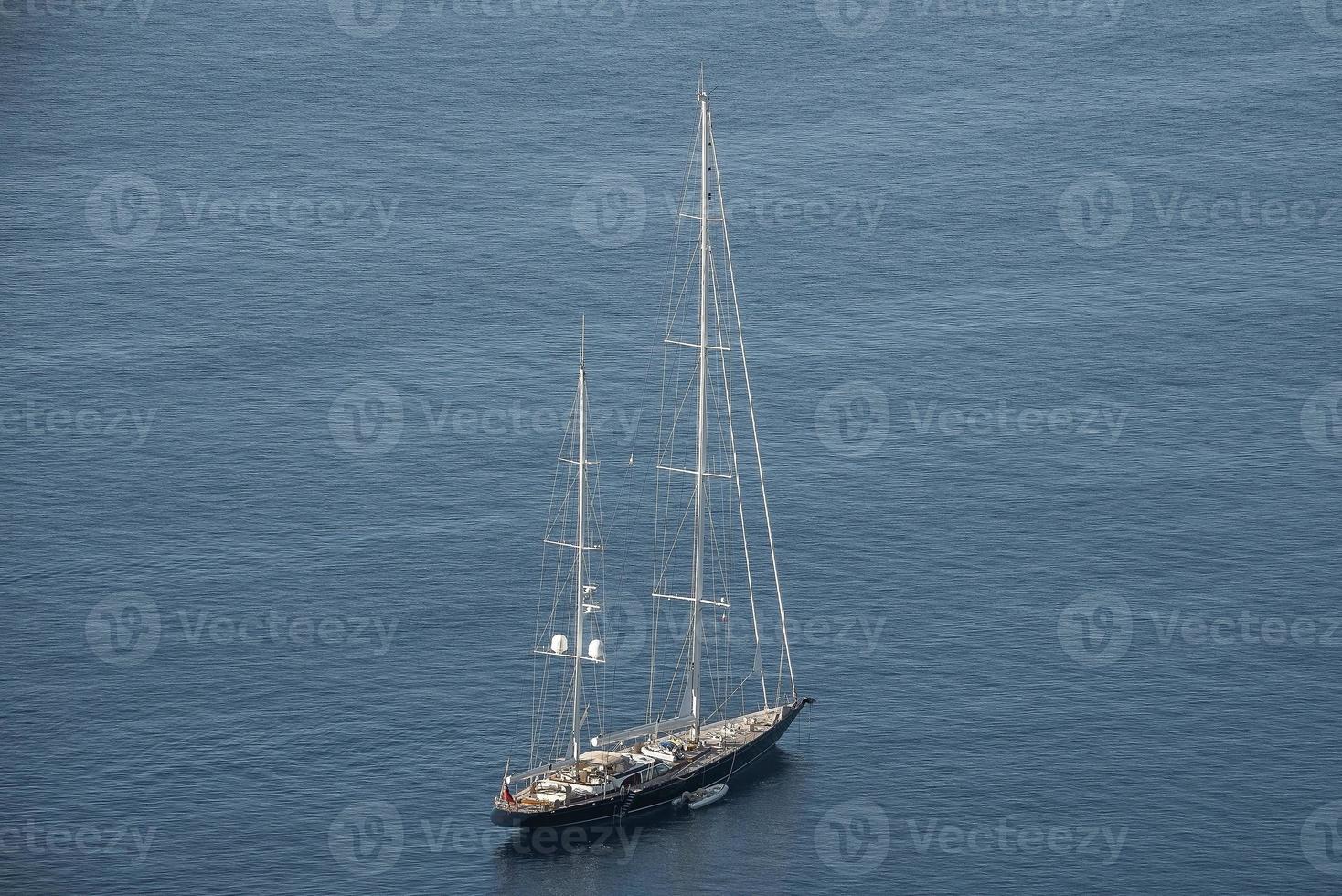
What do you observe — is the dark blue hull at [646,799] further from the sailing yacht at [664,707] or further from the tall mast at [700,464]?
the tall mast at [700,464]

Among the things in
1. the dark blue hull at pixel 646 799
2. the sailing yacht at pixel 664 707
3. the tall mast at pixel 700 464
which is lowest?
the dark blue hull at pixel 646 799

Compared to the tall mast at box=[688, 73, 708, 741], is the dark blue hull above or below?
below

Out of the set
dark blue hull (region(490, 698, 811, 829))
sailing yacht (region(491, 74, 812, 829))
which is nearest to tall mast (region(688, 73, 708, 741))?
sailing yacht (region(491, 74, 812, 829))

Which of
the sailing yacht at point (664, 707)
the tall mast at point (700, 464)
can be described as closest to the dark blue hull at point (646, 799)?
the sailing yacht at point (664, 707)

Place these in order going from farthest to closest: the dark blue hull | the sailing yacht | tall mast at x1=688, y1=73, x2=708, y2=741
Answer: tall mast at x1=688, y1=73, x2=708, y2=741 < the sailing yacht < the dark blue hull

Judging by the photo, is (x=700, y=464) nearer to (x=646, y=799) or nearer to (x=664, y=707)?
(x=664, y=707)

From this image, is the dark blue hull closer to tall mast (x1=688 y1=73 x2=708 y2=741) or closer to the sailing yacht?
the sailing yacht

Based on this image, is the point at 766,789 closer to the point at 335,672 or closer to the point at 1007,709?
the point at 1007,709

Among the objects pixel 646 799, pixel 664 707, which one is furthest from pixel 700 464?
pixel 646 799

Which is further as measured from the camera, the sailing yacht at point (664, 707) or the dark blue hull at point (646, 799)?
the sailing yacht at point (664, 707)
